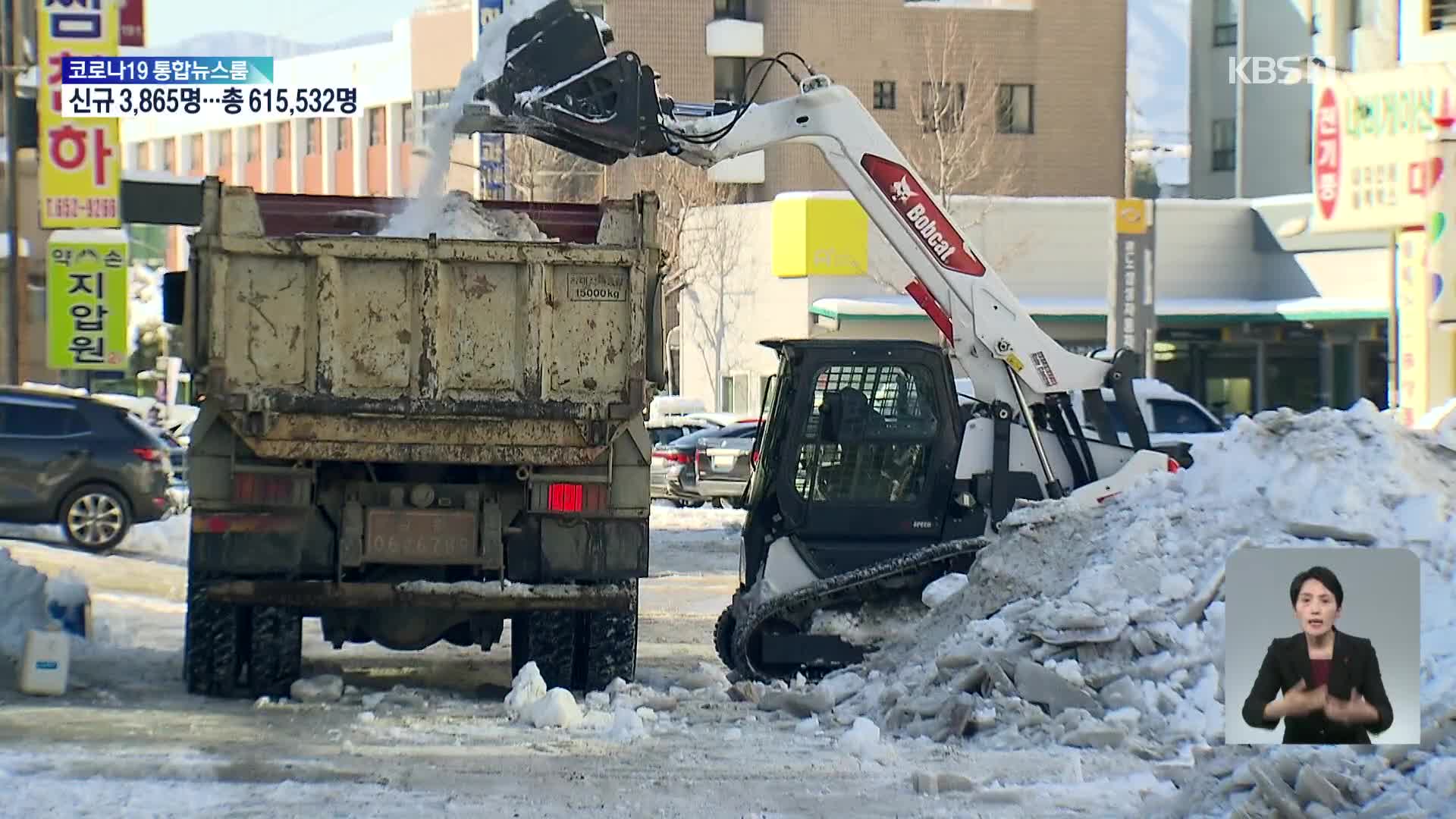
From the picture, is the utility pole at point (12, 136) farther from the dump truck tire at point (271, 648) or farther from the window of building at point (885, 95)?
the window of building at point (885, 95)

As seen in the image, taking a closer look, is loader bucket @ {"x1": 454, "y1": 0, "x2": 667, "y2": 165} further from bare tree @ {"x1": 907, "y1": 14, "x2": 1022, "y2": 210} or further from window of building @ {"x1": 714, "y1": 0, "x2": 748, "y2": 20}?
window of building @ {"x1": 714, "y1": 0, "x2": 748, "y2": 20}

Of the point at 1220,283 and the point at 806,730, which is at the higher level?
the point at 1220,283

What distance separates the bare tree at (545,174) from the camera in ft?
159

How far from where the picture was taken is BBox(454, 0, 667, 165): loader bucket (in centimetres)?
1219

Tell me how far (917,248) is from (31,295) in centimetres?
3730

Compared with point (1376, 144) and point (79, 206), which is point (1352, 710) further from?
point (1376, 144)

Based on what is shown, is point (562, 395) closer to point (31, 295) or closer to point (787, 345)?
point (787, 345)

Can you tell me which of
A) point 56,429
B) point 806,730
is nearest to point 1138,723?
point 806,730

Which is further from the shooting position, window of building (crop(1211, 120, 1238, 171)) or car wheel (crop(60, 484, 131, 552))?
window of building (crop(1211, 120, 1238, 171))

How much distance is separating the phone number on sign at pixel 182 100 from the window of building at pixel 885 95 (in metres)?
30.0

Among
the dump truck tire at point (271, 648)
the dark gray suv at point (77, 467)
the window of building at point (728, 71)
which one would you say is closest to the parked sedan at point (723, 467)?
the dark gray suv at point (77, 467)

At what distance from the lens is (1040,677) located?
34.0ft

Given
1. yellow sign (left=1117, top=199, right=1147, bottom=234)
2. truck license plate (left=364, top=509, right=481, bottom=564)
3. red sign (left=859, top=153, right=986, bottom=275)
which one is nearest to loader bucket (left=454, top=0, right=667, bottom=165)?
red sign (left=859, top=153, right=986, bottom=275)

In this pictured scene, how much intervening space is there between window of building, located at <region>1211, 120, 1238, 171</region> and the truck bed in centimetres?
5143
